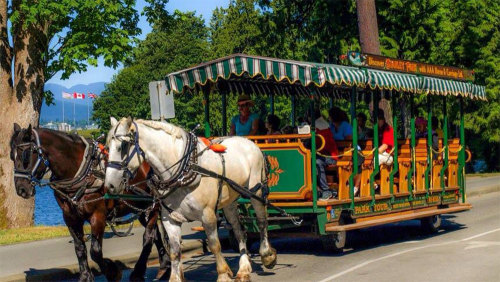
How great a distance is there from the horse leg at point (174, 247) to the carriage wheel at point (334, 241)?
3925 mm

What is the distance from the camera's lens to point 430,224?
16.6 meters

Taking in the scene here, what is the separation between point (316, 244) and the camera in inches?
602

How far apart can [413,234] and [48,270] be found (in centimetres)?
786

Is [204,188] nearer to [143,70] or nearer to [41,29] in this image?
[41,29]

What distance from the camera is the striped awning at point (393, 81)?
44.5ft

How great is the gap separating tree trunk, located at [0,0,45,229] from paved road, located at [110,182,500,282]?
272 inches

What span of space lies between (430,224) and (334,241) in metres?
3.91

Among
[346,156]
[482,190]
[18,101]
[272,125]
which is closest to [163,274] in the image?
[272,125]

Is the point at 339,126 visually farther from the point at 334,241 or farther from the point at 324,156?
the point at 334,241

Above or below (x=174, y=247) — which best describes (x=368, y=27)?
above

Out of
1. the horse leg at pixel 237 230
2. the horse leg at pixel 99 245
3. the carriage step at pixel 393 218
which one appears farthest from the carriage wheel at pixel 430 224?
the horse leg at pixel 99 245

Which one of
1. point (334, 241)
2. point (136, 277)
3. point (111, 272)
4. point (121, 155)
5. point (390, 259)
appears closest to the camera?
point (121, 155)

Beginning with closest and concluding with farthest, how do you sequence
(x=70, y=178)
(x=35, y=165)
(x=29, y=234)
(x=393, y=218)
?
1. (x=35, y=165)
2. (x=70, y=178)
3. (x=393, y=218)
4. (x=29, y=234)

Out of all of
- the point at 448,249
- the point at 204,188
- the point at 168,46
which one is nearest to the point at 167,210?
the point at 204,188
